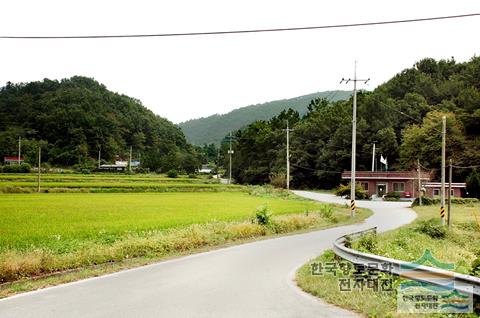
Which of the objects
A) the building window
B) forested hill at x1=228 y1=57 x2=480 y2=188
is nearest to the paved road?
the building window

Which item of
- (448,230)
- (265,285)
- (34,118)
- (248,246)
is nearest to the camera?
(265,285)

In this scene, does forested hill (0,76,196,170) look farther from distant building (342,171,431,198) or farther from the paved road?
the paved road

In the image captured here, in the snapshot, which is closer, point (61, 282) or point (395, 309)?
point (395, 309)

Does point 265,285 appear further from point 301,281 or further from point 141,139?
point 141,139

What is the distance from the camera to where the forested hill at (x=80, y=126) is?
78438 millimetres

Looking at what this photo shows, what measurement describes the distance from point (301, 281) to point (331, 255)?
3271 millimetres

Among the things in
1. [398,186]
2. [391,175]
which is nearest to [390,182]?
[391,175]

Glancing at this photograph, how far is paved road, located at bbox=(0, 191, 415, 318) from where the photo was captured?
277 inches

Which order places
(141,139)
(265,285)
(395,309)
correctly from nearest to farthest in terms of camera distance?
1. (395,309)
2. (265,285)
3. (141,139)

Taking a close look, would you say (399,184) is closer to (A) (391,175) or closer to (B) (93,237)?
(A) (391,175)

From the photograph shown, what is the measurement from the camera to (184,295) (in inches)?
325

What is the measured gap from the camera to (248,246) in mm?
17141

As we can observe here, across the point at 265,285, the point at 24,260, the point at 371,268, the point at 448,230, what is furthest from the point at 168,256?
the point at 448,230

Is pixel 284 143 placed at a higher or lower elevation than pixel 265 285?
higher
